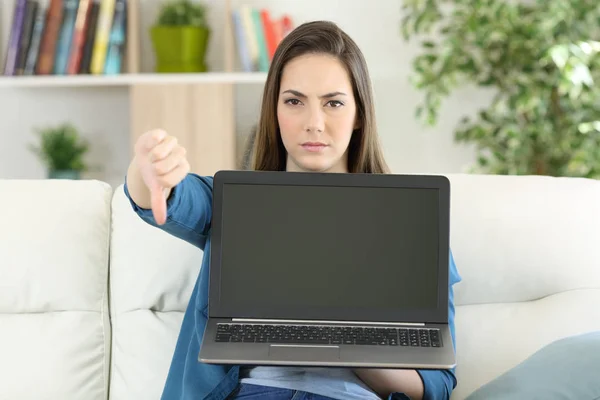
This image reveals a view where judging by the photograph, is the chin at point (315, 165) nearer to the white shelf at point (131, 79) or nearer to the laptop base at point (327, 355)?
the laptop base at point (327, 355)

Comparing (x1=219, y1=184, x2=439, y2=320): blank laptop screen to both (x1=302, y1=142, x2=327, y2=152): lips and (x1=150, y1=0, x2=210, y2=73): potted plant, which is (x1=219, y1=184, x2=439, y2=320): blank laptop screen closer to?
(x1=302, y1=142, x2=327, y2=152): lips

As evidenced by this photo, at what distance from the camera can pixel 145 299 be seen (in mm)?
1618

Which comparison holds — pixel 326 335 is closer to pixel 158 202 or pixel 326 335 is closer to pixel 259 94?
pixel 158 202

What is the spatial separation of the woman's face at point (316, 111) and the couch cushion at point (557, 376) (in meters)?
0.48

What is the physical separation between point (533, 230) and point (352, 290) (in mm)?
491

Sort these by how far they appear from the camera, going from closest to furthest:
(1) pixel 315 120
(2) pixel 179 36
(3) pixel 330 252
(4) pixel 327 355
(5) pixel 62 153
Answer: (4) pixel 327 355
(3) pixel 330 252
(1) pixel 315 120
(2) pixel 179 36
(5) pixel 62 153

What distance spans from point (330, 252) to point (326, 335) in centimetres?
14

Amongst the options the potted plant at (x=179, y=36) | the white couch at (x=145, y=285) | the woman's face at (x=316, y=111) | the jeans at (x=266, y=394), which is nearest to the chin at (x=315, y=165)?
the woman's face at (x=316, y=111)

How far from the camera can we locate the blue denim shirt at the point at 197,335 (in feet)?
4.20

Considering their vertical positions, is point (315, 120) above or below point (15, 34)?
below

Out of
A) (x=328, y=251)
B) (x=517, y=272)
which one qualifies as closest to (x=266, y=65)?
(x=517, y=272)

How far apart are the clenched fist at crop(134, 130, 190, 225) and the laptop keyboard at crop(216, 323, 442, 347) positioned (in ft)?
0.76

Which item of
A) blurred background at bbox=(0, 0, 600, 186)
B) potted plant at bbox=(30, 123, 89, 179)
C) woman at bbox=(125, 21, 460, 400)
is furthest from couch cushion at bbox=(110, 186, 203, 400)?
potted plant at bbox=(30, 123, 89, 179)

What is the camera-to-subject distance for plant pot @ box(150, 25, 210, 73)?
3172 millimetres
